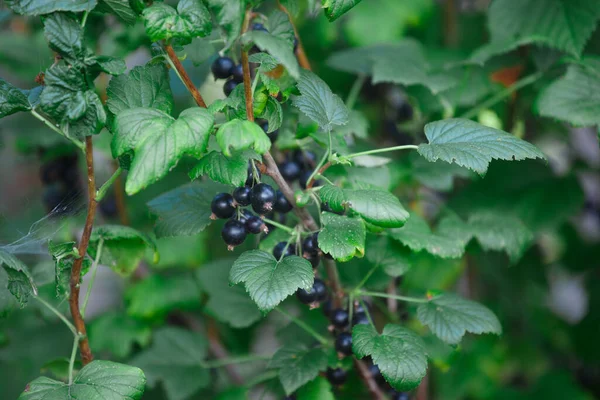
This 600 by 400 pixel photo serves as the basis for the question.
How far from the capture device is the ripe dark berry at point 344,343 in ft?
→ 3.09

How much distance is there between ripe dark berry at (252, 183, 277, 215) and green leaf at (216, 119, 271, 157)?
10 cm

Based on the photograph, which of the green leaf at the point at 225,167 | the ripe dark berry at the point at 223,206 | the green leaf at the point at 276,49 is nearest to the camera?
the green leaf at the point at 276,49

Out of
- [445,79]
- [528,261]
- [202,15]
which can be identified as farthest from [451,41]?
[202,15]

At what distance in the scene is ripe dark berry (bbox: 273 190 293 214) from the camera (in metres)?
0.87

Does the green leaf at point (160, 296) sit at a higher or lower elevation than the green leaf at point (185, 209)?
lower

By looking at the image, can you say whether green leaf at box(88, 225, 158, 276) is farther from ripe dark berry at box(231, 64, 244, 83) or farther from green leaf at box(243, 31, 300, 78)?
green leaf at box(243, 31, 300, 78)

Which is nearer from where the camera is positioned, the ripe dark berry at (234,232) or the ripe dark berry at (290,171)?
the ripe dark berry at (234,232)

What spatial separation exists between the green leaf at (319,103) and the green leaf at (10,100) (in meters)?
0.40

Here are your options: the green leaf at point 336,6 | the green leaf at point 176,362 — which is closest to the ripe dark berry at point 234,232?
the green leaf at point 336,6

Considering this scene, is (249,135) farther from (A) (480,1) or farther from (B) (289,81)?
(A) (480,1)

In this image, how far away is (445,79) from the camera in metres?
1.25

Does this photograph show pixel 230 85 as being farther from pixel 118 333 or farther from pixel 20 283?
pixel 118 333

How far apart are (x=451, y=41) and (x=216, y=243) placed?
97 centimetres

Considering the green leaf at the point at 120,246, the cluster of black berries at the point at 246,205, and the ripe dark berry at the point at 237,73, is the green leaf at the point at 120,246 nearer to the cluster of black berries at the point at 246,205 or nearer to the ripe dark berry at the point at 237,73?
the cluster of black berries at the point at 246,205
